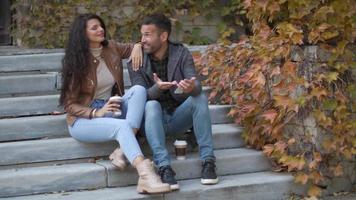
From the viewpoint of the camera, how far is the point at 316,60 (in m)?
4.49

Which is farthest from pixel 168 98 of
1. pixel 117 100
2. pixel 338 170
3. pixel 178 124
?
pixel 338 170

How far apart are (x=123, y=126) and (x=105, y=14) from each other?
2838 millimetres

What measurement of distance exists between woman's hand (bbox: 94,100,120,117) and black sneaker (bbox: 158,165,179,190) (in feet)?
1.85

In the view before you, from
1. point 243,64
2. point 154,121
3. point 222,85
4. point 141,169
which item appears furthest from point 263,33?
point 141,169

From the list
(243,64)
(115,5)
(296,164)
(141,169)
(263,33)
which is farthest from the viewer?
(115,5)

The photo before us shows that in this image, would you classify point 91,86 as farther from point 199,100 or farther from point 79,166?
point 199,100

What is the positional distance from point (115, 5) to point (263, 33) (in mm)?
2586

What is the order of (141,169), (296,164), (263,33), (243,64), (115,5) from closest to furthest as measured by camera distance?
(141,169)
(296,164)
(263,33)
(243,64)
(115,5)

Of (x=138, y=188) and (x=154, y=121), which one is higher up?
(x=154, y=121)

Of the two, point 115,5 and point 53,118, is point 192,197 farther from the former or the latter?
point 115,5

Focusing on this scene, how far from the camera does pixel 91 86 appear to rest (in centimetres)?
452

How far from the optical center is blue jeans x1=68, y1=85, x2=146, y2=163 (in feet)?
13.7

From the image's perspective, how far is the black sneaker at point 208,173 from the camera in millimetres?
4355

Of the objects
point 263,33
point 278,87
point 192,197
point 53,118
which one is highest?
point 263,33
